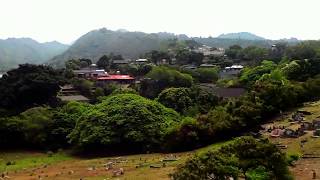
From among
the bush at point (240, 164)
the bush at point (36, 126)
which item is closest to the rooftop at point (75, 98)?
the bush at point (36, 126)

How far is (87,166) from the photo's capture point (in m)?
35.3

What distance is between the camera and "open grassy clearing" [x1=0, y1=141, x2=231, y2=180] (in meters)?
30.5

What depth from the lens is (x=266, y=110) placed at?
4050cm

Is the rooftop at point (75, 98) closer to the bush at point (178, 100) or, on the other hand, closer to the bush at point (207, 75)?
the bush at point (178, 100)

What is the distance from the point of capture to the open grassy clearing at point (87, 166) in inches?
1199

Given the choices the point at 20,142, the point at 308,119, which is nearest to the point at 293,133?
the point at 308,119

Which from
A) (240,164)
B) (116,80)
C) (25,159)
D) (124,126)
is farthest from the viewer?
(116,80)

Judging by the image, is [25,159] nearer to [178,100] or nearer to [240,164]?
[178,100]

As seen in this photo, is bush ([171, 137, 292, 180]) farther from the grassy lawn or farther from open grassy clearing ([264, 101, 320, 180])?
the grassy lawn

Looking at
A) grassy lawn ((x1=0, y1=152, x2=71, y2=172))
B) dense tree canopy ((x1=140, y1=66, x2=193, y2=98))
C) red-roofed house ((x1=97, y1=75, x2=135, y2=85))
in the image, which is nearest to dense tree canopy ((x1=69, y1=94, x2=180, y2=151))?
grassy lawn ((x1=0, y1=152, x2=71, y2=172))

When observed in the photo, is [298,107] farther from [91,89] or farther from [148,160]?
[91,89]

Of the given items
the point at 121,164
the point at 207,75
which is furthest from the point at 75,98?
the point at 121,164

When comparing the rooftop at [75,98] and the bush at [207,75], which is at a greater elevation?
the bush at [207,75]

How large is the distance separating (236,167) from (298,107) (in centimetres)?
2514
